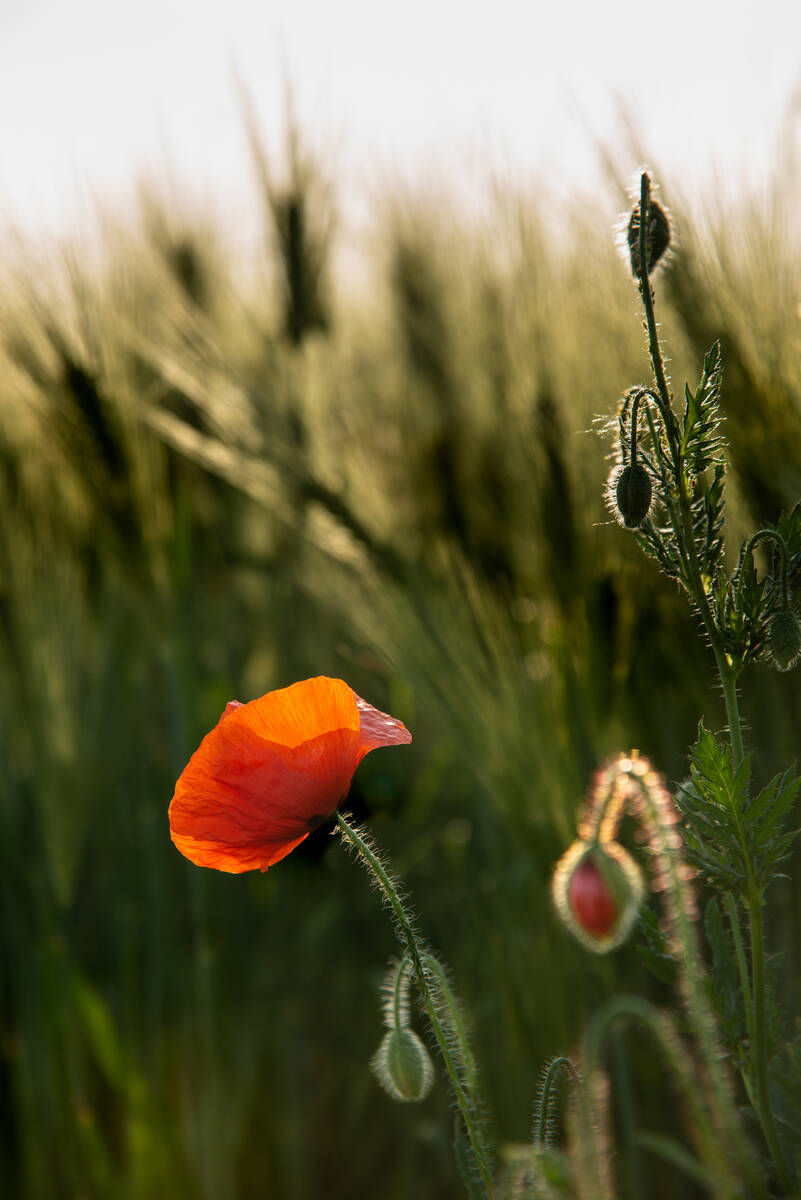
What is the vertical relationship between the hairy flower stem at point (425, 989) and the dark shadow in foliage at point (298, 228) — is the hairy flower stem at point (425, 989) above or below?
below

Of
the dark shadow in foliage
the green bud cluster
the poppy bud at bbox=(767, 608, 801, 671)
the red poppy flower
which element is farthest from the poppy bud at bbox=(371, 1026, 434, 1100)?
the dark shadow in foliage

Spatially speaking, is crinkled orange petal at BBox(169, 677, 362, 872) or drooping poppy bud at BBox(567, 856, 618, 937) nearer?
crinkled orange petal at BBox(169, 677, 362, 872)

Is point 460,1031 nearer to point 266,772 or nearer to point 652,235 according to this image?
point 266,772

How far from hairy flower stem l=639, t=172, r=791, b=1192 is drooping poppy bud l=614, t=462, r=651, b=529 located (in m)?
0.02

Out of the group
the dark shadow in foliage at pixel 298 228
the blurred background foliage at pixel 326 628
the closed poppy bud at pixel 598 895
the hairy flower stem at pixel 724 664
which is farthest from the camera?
the dark shadow in foliage at pixel 298 228

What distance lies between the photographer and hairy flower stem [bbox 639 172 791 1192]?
0.35 meters

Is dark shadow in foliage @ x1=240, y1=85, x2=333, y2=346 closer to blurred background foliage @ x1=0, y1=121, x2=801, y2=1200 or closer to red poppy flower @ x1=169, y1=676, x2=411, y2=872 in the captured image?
blurred background foliage @ x1=0, y1=121, x2=801, y2=1200

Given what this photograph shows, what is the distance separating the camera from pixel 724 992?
0.44 m

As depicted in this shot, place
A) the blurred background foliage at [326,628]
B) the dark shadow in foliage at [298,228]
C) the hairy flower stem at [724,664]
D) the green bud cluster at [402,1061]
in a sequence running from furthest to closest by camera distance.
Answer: the dark shadow in foliage at [298,228] < the blurred background foliage at [326,628] < the green bud cluster at [402,1061] < the hairy flower stem at [724,664]

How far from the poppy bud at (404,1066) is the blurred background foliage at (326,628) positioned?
319 mm

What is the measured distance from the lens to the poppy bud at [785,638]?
36cm

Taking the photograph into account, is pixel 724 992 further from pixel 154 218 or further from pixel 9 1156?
pixel 154 218

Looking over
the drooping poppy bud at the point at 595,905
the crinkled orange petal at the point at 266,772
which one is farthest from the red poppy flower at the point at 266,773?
the drooping poppy bud at the point at 595,905

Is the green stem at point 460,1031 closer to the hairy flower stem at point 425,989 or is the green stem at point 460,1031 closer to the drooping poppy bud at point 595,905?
the hairy flower stem at point 425,989
